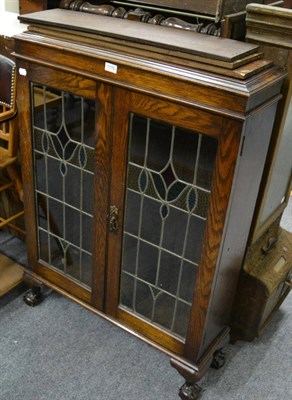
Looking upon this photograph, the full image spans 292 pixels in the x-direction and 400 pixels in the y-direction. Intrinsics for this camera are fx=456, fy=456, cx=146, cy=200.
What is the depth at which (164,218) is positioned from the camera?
143 cm

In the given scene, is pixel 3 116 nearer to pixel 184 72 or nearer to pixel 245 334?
pixel 184 72

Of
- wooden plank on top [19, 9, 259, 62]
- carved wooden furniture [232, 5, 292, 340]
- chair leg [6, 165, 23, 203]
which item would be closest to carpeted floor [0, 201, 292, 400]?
carved wooden furniture [232, 5, 292, 340]

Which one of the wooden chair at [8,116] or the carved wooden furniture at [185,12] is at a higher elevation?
the carved wooden furniture at [185,12]

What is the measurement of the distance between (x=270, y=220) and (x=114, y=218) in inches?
22.8

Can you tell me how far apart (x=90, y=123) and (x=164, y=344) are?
0.82m

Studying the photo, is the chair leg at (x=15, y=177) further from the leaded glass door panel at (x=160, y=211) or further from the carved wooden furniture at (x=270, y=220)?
the carved wooden furniture at (x=270, y=220)

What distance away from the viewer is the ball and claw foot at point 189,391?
163 centimetres

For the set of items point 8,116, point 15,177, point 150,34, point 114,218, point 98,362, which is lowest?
point 98,362

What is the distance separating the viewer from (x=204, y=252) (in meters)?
1.38

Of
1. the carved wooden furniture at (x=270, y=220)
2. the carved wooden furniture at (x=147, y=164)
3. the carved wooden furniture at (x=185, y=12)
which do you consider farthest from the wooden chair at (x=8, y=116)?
the carved wooden furniture at (x=270, y=220)

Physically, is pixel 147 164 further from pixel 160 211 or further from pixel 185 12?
pixel 185 12

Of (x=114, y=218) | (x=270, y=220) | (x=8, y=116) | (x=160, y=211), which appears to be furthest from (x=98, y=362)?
(x=8, y=116)

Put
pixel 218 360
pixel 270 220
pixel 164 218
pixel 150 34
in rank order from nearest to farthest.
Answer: pixel 150 34 < pixel 164 218 < pixel 270 220 < pixel 218 360

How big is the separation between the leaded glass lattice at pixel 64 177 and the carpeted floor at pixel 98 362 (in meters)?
0.25
